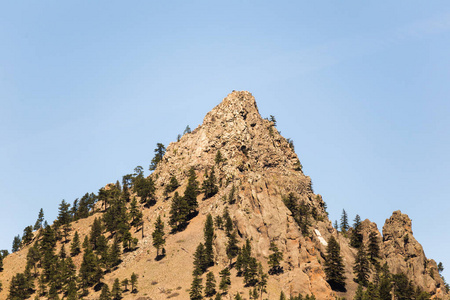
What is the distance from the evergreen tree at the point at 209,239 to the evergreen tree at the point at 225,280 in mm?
8005

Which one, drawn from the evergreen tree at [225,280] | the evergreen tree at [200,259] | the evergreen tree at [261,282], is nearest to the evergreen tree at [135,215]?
the evergreen tree at [200,259]

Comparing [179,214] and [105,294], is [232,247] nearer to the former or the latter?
[179,214]

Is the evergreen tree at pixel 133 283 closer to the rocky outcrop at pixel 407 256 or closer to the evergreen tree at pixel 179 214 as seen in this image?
the evergreen tree at pixel 179 214

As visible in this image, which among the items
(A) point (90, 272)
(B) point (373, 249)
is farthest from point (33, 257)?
(B) point (373, 249)

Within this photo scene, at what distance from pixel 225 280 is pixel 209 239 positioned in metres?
21.8

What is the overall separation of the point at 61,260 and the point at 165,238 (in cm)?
4092

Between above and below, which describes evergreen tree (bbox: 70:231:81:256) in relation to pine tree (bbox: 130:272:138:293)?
above

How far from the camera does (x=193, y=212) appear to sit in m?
187

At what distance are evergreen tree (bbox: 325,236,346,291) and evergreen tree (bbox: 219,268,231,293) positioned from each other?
36079 millimetres

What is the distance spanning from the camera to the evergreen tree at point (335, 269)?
152750 mm

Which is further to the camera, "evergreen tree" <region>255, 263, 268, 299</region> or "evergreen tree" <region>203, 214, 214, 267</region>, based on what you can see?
"evergreen tree" <region>203, 214, 214, 267</region>

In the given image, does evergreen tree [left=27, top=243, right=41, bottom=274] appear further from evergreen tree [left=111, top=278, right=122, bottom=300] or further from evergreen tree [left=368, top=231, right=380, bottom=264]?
evergreen tree [left=368, top=231, right=380, bottom=264]

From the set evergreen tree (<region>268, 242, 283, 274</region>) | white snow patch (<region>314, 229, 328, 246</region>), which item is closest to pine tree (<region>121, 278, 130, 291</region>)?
evergreen tree (<region>268, 242, 283, 274</region>)

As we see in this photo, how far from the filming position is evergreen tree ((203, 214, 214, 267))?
156m
